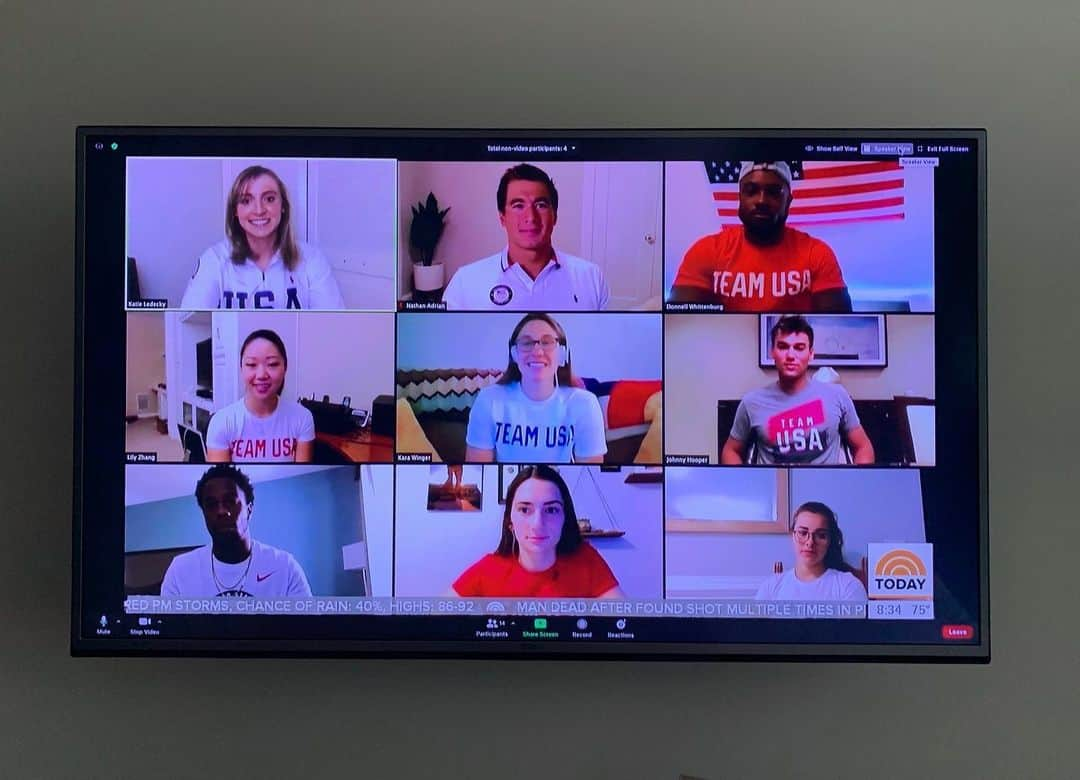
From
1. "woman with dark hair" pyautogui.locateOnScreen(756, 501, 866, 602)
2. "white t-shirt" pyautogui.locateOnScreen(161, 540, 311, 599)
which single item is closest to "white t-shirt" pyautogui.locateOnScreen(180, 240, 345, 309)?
"white t-shirt" pyautogui.locateOnScreen(161, 540, 311, 599)

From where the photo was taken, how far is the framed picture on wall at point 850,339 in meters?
1.87

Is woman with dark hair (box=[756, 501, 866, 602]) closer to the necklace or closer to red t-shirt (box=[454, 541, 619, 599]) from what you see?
red t-shirt (box=[454, 541, 619, 599])

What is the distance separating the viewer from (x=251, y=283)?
189 cm

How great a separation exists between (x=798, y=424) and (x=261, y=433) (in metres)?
1.03

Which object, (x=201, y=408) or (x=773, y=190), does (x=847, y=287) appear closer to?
(x=773, y=190)

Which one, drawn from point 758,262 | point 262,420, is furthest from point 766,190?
point 262,420

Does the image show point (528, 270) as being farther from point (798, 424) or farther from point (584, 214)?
point (798, 424)

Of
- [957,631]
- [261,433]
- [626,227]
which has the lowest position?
[957,631]

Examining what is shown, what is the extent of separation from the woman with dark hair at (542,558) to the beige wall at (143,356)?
27.6 inches

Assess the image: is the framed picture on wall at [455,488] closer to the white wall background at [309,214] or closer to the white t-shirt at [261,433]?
the white t-shirt at [261,433]
